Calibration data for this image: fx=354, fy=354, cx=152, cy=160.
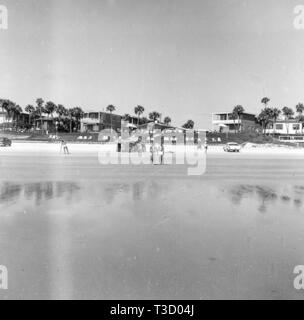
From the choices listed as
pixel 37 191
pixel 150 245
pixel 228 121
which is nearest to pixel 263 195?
pixel 150 245

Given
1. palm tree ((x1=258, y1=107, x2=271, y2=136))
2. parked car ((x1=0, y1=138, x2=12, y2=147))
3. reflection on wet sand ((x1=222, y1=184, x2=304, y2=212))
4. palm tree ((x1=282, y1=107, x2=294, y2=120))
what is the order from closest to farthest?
reflection on wet sand ((x1=222, y1=184, x2=304, y2=212)), parked car ((x1=0, y1=138, x2=12, y2=147)), palm tree ((x1=258, y1=107, x2=271, y2=136)), palm tree ((x1=282, y1=107, x2=294, y2=120))

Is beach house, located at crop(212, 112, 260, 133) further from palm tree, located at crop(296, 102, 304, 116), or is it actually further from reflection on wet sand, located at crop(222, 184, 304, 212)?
reflection on wet sand, located at crop(222, 184, 304, 212)

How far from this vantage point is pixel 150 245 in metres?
5.26

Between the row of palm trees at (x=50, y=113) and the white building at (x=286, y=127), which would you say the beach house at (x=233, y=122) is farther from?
the row of palm trees at (x=50, y=113)

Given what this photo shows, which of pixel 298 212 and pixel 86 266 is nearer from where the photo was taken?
pixel 86 266

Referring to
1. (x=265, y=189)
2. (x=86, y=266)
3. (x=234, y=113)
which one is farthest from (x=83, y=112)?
(x=86, y=266)

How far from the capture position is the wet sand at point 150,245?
390 centimetres

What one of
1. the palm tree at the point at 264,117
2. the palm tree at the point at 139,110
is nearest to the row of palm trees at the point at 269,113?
the palm tree at the point at 264,117

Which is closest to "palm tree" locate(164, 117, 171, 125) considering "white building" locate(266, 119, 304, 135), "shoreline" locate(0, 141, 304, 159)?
"white building" locate(266, 119, 304, 135)

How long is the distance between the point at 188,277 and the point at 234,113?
9238cm

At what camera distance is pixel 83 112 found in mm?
95062

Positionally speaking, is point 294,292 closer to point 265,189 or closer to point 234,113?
point 265,189

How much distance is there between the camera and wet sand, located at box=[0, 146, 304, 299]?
3904mm

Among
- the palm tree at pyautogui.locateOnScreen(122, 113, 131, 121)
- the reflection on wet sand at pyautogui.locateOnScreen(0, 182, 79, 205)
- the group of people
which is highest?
the palm tree at pyautogui.locateOnScreen(122, 113, 131, 121)
